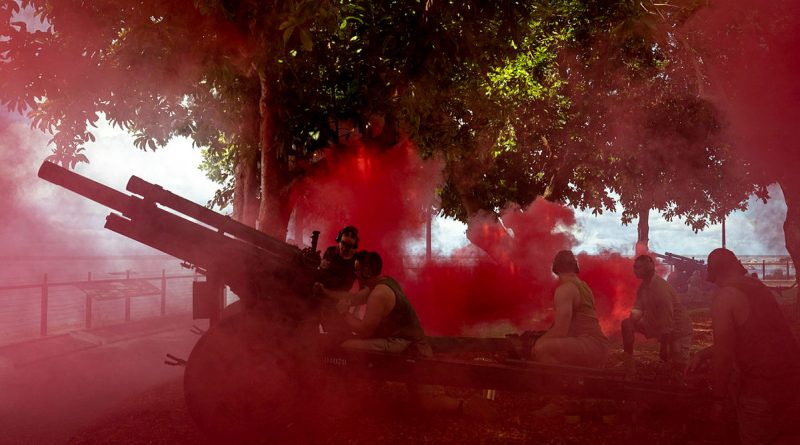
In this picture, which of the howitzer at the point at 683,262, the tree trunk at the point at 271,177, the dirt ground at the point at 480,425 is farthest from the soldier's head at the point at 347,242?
the howitzer at the point at 683,262

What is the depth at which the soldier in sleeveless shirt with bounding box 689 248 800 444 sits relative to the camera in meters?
4.58

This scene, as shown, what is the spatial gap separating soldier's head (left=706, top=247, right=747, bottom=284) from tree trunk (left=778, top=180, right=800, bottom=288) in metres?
11.1

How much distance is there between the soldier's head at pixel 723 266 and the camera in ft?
15.8

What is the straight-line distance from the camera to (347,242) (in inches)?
289

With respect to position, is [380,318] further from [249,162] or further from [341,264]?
[249,162]

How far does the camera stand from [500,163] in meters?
21.4

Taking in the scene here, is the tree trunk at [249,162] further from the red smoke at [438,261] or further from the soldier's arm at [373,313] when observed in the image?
the soldier's arm at [373,313]

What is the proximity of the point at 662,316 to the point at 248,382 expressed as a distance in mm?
4961

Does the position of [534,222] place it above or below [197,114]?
below

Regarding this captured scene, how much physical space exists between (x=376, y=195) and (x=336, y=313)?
23.5 feet

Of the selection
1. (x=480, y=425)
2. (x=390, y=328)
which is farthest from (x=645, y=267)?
(x=390, y=328)

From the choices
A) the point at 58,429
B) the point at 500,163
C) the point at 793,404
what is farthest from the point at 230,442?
the point at 500,163

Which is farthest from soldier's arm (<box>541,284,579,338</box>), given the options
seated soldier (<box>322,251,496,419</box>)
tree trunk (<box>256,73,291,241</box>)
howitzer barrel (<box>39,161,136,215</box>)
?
tree trunk (<box>256,73,291,241</box>)

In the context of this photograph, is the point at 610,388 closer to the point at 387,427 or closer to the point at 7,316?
the point at 387,427
